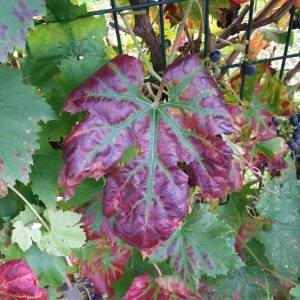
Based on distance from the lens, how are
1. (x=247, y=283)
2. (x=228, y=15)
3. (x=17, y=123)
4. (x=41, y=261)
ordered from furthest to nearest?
(x=247, y=283), (x=228, y=15), (x=41, y=261), (x=17, y=123)

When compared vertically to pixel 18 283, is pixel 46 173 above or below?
above

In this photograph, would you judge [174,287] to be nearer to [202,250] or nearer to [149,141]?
[202,250]

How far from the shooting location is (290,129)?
3.23 feet

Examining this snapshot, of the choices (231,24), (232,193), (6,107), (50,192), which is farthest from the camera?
(232,193)

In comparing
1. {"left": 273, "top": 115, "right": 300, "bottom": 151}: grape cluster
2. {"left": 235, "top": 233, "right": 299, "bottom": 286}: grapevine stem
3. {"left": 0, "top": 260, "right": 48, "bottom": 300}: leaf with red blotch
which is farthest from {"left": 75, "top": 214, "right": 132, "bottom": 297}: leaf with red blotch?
{"left": 273, "top": 115, "right": 300, "bottom": 151}: grape cluster

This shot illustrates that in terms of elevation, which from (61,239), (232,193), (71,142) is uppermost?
(71,142)

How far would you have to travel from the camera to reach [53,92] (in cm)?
71

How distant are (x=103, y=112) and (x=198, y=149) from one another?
151 millimetres

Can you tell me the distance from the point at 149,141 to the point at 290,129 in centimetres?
48

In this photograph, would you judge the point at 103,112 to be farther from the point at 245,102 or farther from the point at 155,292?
the point at 155,292

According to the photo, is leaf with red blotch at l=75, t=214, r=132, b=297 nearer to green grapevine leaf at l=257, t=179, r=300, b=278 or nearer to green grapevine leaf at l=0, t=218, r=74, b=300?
green grapevine leaf at l=0, t=218, r=74, b=300

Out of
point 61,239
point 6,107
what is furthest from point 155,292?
point 6,107

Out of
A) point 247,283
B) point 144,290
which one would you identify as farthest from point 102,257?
point 247,283

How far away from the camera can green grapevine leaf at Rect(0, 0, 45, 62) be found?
485 mm
